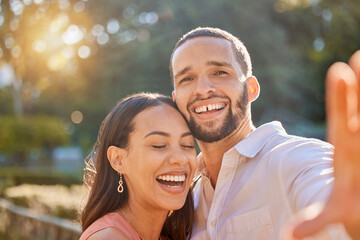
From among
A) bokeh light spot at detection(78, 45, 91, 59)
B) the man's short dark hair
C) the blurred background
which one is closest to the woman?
the man's short dark hair

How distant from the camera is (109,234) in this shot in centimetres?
239

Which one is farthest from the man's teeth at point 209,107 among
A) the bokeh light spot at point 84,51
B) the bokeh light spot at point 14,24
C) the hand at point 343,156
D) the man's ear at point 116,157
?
the bokeh light spot at point 84,51

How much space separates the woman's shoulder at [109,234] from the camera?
93.5 inches

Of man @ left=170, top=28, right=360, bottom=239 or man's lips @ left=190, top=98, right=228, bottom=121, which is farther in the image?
man's lips @ left=190, top=98, right=228, bottom=121

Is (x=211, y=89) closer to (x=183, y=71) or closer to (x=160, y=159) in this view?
(x=183, y=71)

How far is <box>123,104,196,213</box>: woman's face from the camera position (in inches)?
98.4

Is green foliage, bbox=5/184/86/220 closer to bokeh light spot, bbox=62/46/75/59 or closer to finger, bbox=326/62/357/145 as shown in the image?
finger, bbox=326/62/357/145

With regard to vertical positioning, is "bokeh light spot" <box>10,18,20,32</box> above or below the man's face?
above

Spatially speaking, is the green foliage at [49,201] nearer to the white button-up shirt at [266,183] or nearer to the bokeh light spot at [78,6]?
the white button-up shirt at [266,183]

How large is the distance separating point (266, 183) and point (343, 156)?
3.58 ft

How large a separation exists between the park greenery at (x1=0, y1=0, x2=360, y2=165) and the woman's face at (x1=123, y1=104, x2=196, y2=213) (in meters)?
20.5

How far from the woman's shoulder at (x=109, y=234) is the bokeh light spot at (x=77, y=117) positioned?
118ft

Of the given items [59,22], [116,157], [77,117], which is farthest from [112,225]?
[77,117]

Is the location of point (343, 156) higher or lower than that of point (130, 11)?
lower
